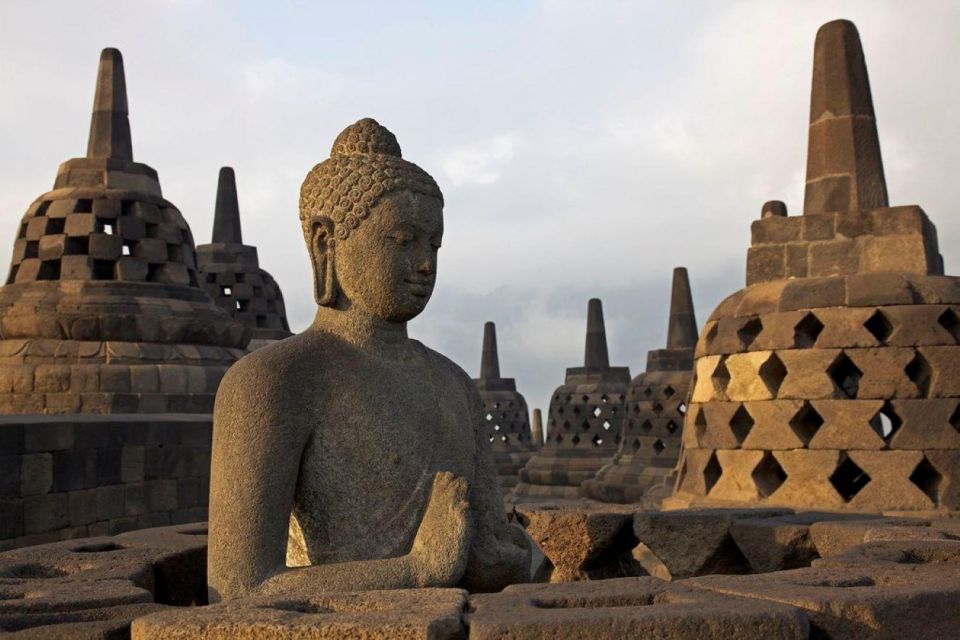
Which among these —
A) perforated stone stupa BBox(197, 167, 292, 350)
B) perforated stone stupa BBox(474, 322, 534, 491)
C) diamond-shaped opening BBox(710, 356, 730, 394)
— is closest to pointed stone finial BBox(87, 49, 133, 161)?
perforated stone stupa BBox(197, 167, 292, 350)

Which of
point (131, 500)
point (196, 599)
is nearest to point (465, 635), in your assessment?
point (196, 599)

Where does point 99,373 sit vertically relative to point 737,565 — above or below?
above

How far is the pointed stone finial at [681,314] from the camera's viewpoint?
56.6 feet

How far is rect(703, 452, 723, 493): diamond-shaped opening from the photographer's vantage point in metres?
6.98

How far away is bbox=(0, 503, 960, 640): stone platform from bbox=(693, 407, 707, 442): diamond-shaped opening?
115 inches

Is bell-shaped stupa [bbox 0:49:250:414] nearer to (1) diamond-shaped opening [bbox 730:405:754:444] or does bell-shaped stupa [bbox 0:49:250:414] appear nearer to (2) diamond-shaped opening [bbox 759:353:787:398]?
(1) diamond-shaped opening [bbox 730:405:754:444]

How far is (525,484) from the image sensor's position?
1973 centimetres

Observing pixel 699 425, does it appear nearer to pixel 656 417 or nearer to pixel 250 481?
→ pixel 250 481

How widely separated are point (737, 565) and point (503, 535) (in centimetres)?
182

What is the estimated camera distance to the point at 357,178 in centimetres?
347

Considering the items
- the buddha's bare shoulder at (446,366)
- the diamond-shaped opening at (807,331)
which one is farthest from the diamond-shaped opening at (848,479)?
the buddha's bare shoulder at (446,366)

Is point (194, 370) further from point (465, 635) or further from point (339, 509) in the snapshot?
point (465, 635)

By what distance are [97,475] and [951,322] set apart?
239 inches

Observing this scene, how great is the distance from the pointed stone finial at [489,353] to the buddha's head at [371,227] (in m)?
21.6
